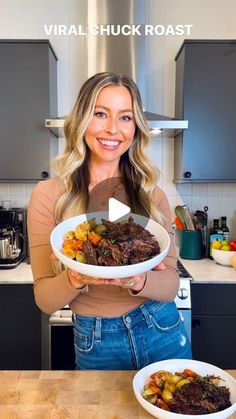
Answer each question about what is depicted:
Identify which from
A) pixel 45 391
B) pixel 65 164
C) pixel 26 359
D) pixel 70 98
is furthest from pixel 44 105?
pixel 45 391

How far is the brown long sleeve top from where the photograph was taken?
101 centimetres

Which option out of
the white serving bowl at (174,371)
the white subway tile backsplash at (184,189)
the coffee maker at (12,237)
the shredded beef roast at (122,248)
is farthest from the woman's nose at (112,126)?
the white subway tile backsplash at (184,189)

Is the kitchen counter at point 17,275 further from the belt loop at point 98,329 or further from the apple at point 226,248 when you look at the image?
the apple at point 226,248

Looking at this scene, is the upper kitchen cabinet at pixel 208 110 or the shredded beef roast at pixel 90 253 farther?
the upper kitchen cabinet at pixel 208 110

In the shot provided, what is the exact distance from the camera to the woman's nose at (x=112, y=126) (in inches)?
40.5

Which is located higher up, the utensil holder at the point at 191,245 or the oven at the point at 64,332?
the utensil holder at the point at 191,245

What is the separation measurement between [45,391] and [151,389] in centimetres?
25

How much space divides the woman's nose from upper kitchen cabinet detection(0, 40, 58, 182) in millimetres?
1106

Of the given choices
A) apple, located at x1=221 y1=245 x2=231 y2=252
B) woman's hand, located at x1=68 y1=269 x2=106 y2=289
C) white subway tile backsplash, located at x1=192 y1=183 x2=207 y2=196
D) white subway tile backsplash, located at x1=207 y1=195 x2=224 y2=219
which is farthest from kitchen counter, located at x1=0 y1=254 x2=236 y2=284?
woman's hand, located at x1=68 y1=269 x2=106 y2=289

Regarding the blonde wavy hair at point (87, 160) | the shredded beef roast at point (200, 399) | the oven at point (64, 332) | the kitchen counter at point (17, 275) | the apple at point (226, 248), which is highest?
the blonde wavy hair at point (87, 160)

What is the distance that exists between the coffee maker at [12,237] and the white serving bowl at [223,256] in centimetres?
119

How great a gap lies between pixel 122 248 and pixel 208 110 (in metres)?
1.55

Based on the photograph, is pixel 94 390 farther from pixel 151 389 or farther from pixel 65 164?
pixel 65 164

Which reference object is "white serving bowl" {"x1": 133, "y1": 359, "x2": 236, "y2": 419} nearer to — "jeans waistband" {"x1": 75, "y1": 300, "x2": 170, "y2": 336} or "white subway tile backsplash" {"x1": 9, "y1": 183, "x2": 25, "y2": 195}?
"jeans waistband" {"x1": 75, "y1": 300, "x2": 170, "y2": 336}
